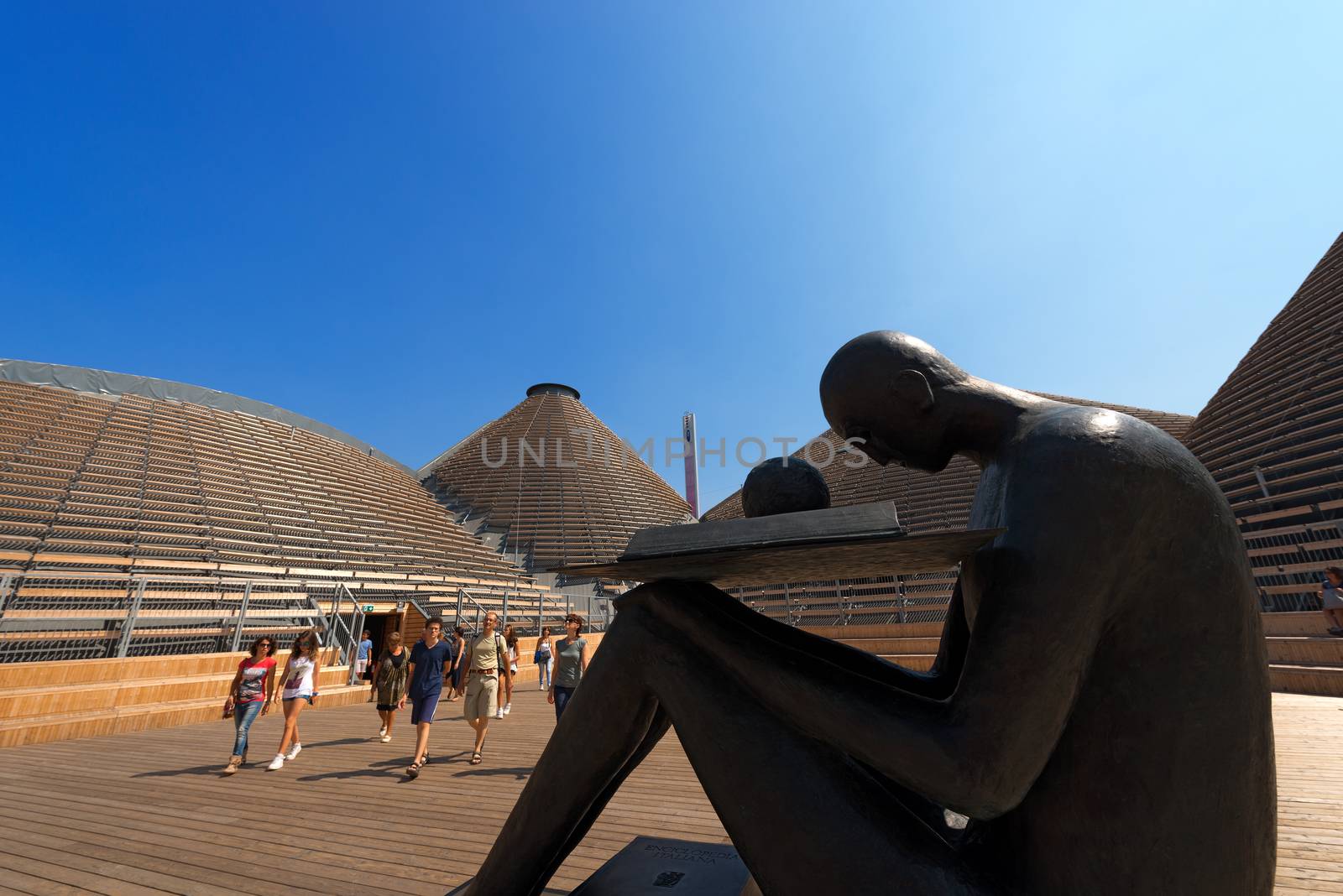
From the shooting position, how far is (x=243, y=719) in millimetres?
4781

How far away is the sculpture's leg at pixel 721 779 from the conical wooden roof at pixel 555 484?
24.6m

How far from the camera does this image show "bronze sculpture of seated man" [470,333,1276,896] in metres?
0.77

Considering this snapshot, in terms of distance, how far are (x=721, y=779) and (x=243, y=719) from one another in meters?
5.62

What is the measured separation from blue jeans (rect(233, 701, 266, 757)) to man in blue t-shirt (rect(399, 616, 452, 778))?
1.27m

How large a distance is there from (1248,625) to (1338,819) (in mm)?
3130

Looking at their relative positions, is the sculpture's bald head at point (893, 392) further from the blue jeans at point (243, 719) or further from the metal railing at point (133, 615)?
the metal railing at point (133, 615)

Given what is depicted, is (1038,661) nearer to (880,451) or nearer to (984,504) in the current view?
(984,504)

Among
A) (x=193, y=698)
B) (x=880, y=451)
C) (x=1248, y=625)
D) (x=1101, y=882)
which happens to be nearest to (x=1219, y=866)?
(x=1101, y=882)

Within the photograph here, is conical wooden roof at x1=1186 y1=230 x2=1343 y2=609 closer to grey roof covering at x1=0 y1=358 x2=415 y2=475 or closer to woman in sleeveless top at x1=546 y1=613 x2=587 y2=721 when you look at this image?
woman in sleeveless top at x1=546 y1=613 x2=587 y2=721

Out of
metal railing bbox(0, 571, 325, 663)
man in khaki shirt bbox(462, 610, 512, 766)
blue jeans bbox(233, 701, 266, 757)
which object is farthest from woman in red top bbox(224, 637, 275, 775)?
metal railing bbox(0, 571, 325, 663)

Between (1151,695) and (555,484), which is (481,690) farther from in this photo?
(555,484)

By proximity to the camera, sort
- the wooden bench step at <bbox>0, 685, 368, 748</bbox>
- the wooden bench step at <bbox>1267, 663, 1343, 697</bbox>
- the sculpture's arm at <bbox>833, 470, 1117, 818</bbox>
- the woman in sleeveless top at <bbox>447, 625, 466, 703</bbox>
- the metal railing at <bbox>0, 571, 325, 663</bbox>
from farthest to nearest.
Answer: the woman in sleeveless top at <bbox>447, 625, 466, 703</bbox> < the metal railing at <bbox>0, 571, 325, 663</bbox> < the wooden bench step at <bbox>1267, 663, 1343, 697</bbox> < the wooden bench step at <bbox>0, 685, 368, 748</bbox> < the sculpture's arm at <bbox>833, 470, 1117, 818</bbox>

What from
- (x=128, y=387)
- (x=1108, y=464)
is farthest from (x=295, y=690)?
(x=128, y=387)

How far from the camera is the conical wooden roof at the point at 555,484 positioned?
90.7 feet
